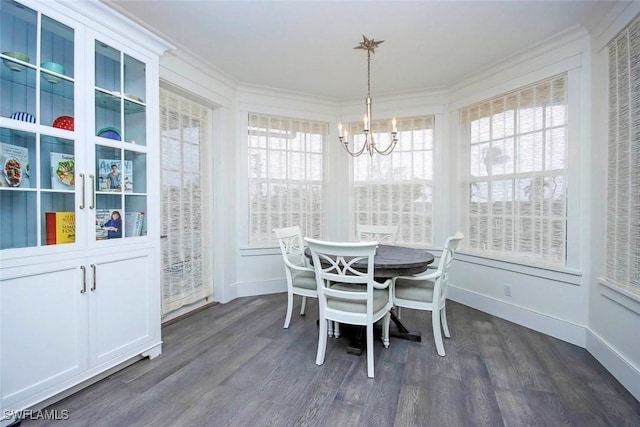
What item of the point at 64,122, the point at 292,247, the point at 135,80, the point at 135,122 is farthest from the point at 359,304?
the point at 135,80

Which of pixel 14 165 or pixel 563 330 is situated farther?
pixel 563 330

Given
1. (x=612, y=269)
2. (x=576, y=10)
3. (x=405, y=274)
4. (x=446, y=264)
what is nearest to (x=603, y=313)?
(x=612, y=269)

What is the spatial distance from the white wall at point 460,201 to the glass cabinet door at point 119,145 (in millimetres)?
645

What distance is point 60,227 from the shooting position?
5.89 feet

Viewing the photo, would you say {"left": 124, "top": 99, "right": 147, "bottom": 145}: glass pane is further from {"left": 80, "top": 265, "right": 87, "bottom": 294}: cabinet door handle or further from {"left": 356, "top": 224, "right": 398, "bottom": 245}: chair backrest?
{"left": 356, "top": 224, "right": 398, "bottom": 245}: chair backrest

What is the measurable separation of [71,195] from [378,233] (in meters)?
2.82

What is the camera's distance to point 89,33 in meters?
1.86

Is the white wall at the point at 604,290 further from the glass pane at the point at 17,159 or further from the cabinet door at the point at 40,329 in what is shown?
the glass pane at the point at 17,159

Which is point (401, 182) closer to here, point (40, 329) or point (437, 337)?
point (437, 337)

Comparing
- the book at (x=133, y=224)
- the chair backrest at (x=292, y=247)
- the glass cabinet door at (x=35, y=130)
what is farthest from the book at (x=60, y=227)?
the chair backrest at (x=292, y=247)

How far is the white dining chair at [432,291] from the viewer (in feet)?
7.65

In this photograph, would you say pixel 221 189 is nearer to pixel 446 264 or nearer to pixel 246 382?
pixel 246 382

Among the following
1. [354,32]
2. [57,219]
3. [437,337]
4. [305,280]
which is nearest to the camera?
[57,219]

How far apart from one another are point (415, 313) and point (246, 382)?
6.52ft
